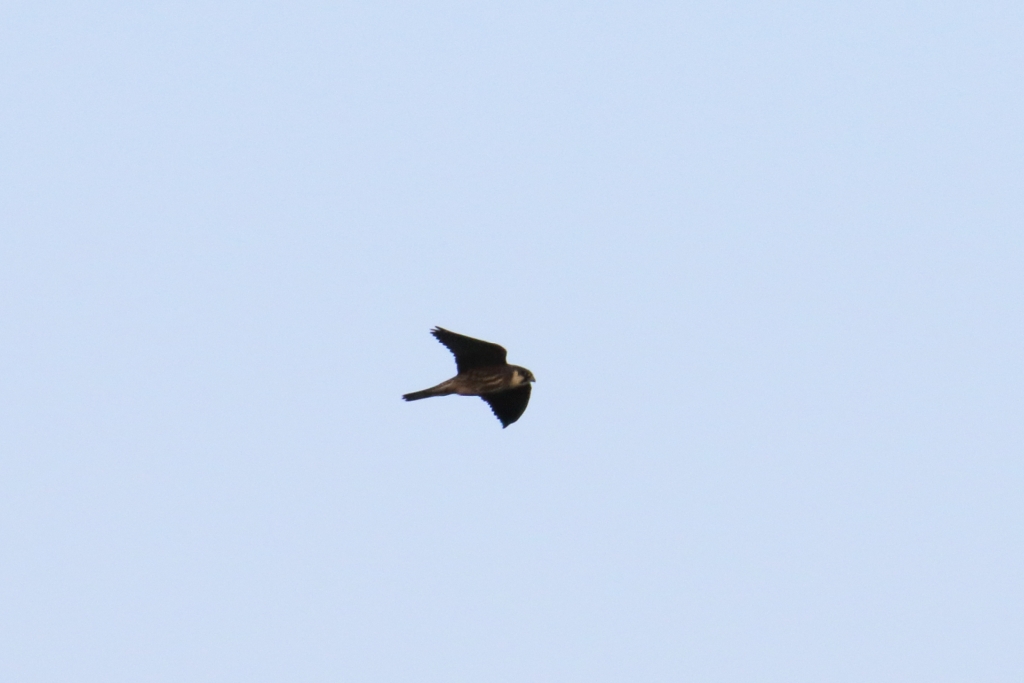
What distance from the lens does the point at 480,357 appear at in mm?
21875

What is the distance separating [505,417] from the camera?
2267 centimetres

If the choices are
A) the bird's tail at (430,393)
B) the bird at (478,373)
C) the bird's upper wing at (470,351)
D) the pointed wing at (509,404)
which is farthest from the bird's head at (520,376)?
the bird's tail at (430,393)

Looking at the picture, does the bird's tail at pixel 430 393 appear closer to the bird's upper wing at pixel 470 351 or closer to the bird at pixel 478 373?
the bird at pixel 478 373

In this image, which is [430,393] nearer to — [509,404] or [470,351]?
[470,351]

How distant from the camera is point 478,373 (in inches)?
869

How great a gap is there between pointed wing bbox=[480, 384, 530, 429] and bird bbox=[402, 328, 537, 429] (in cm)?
1

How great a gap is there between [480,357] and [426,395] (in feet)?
3.08

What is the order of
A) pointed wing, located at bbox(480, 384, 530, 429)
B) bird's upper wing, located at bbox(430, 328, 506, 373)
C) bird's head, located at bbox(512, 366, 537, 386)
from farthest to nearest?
pointed wing, located at bbox(480, 384, 530, 429) < bird's head, located at bbox(512, 366, 537, 386) < bird's upper wing, located at bbox(430, 328, 506, 373)

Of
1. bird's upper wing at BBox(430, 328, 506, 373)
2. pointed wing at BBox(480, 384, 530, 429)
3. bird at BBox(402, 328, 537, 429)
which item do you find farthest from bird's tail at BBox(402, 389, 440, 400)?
pointed wing at BBox(480, 384, 530, 429)

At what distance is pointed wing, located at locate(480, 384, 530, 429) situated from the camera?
2253 centimetres

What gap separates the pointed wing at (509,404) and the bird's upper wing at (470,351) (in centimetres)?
67

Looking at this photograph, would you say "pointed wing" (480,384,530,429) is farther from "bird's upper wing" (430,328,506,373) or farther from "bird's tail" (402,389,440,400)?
"bird's tail" (402,389,440,400)

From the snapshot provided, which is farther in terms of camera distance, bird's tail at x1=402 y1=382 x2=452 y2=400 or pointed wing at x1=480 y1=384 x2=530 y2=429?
pointed wing at x1=480 y1=384 x2=530 y2=429

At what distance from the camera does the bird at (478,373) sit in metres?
21.7
